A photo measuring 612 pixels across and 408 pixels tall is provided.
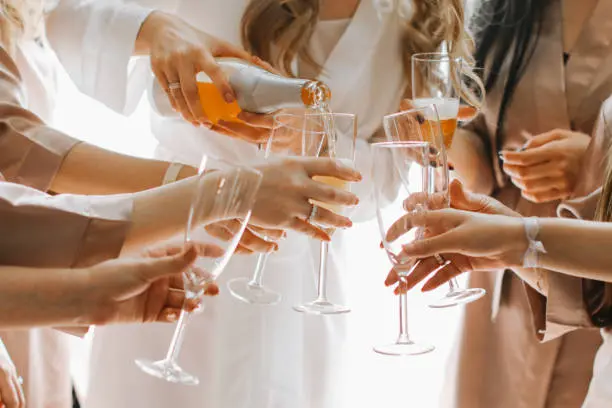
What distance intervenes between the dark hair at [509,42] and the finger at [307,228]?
34.1 inches

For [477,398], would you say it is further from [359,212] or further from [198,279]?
[198,279]

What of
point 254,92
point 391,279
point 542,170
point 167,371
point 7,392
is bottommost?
point 7,392

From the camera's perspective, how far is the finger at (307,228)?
1167 mm

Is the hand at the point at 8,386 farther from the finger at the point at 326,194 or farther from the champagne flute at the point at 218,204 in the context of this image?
the finger at the point at 326,194

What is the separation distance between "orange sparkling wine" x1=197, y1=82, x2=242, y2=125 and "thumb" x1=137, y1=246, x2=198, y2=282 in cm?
52

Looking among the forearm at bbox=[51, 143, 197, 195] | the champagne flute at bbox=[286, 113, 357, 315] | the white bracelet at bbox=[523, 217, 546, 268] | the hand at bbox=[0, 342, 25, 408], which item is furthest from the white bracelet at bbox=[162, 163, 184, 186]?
A: the white bracelet at bbox=[523, 217, 546, 268]

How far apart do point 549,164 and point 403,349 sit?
2.42 feet

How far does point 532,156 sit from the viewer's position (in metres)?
1.74

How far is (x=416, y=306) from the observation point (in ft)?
8.47

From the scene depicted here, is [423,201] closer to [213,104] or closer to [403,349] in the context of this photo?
[403,349]

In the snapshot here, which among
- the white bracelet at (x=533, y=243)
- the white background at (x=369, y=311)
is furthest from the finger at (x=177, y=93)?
the white background at (x=369, y=311)

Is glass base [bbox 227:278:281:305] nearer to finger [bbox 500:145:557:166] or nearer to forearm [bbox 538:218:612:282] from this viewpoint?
forearm [bbox 538:218:612:282]

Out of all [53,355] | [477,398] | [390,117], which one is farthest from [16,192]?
[477,398]


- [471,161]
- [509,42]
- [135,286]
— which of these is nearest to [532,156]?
[471,161]
